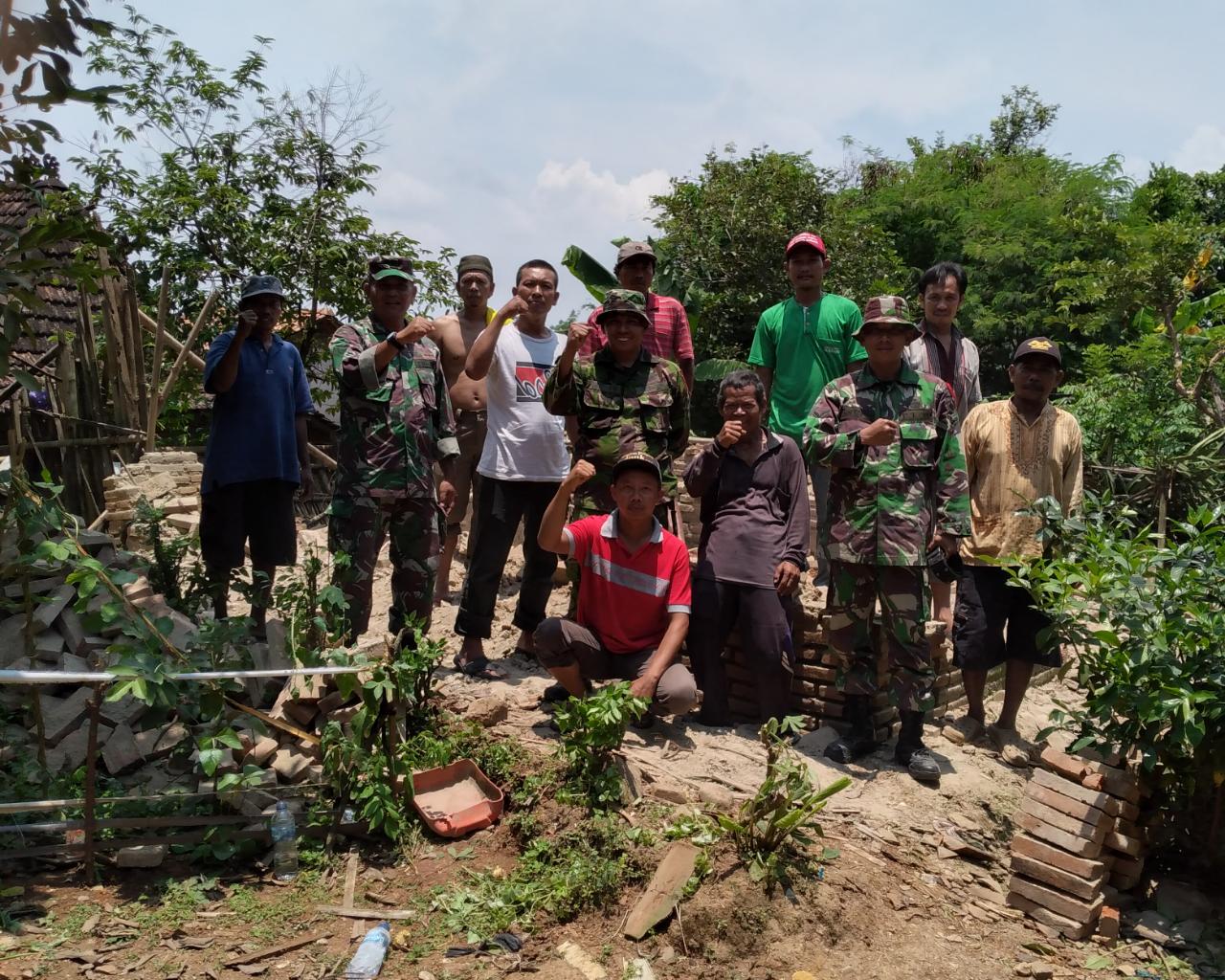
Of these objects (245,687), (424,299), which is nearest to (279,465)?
(245,687)

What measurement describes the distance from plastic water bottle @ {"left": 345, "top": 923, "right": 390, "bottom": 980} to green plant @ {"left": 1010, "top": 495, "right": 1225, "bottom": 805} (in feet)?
8.69

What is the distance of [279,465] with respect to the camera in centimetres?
512

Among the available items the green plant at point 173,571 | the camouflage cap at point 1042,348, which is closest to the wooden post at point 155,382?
the green plant at point 173,571

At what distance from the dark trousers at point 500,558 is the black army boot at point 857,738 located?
1622mm

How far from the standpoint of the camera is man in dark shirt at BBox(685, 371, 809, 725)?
485cm

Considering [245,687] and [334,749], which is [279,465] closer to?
[245,687]

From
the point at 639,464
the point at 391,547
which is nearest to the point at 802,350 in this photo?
the point at 639,464

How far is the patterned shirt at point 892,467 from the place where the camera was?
15.1 feet

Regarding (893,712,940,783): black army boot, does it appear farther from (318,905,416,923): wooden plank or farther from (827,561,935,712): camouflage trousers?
(318,905,416,923): wooden plank

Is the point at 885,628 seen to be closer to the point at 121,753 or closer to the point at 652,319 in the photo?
the point at 652,319

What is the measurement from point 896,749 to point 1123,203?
1536cm

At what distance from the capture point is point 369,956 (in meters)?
3.19

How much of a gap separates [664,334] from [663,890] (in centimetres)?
287

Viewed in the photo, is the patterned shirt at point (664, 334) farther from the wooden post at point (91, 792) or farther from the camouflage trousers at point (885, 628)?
the wooden post at point (91, 792)
